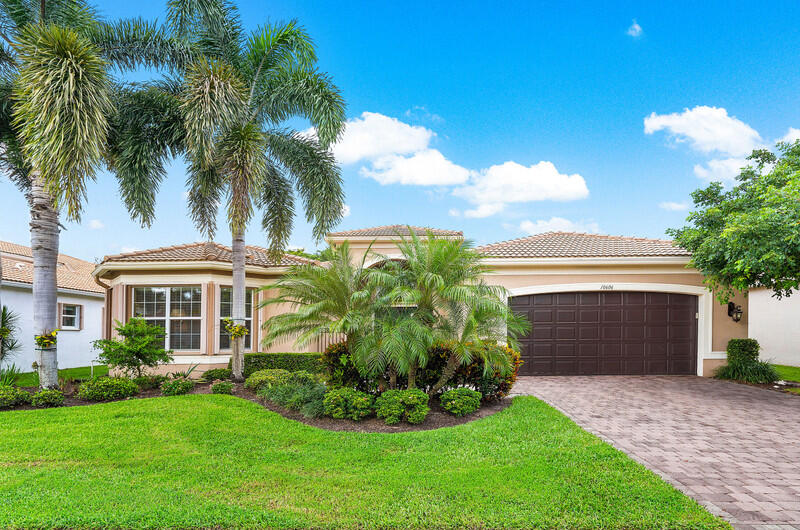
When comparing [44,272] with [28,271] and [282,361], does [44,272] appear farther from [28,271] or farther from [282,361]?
[28,271]

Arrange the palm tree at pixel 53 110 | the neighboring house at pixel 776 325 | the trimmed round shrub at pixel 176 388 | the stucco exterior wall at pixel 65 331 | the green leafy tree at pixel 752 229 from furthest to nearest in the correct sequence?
the neighboring house at pixel 776 325 → the stucco exterior wall at pixel 65 331 → the trimmed round shrub at pixel 176 388 → the green leafy tree at pixel 752 229 → the palm tree at pixel 53 110

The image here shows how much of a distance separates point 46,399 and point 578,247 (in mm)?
14125

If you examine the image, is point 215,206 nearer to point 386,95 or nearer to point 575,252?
point 386,95

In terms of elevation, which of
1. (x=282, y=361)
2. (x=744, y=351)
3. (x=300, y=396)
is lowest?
(x=282, y=361)

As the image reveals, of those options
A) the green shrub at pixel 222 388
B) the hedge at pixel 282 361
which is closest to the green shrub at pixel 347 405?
the green shrub at pixel 222 388

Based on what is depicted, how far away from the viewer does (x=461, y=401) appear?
7.66 m

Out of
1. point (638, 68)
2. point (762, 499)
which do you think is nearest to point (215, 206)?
point (762, 499)

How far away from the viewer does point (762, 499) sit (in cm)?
436

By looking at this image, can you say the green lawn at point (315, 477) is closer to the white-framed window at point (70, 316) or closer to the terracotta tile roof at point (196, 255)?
the terracotta tile roof at point (196, 255)

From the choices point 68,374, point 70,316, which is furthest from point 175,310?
point 70,316

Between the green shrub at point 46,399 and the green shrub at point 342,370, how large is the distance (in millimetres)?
5291

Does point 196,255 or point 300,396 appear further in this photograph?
point 196,255

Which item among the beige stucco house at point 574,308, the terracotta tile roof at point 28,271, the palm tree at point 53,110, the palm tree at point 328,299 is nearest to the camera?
the palm tree at point 53,110

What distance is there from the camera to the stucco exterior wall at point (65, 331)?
15227mm
